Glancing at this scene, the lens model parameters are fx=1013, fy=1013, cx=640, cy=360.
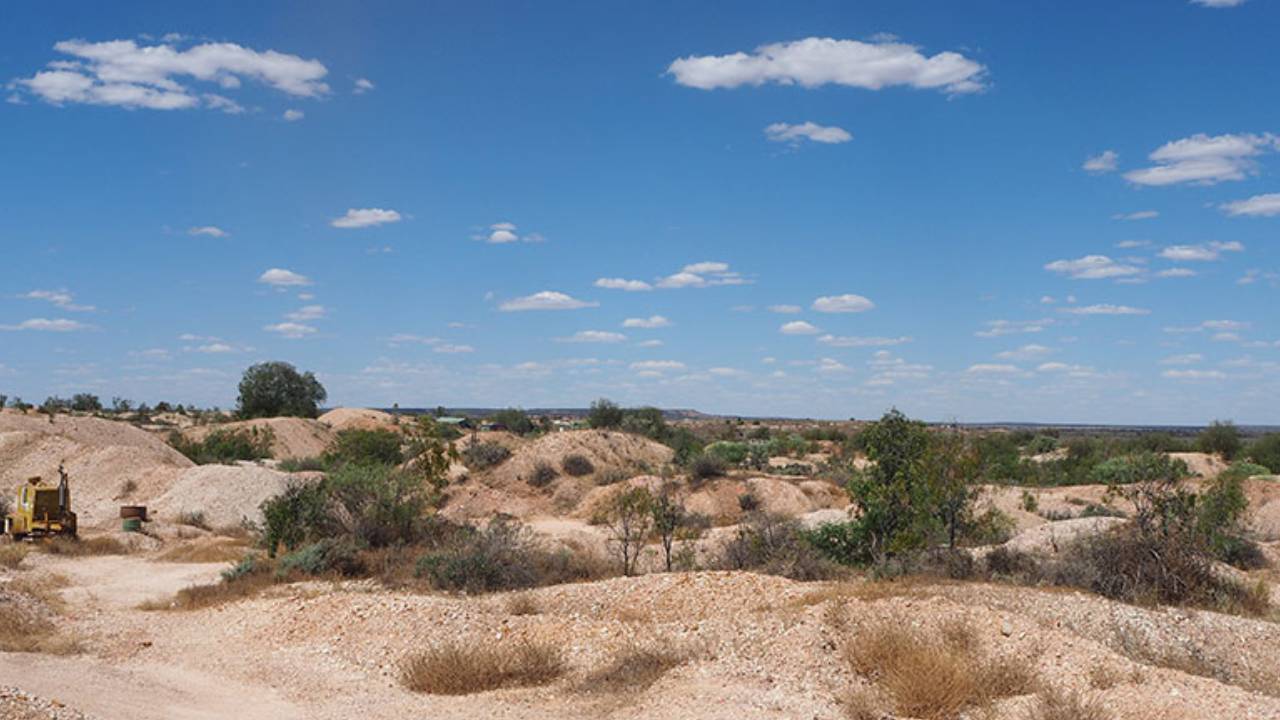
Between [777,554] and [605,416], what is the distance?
Answer: 40.2 metres

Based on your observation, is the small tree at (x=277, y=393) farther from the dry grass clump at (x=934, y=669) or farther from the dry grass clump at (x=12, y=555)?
the dry grass clump at (x=934, y=669)

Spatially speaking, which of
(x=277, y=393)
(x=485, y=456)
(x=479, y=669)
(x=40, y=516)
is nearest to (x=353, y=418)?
(x=277, y=393)

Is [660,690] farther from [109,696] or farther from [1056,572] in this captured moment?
[1056,572]

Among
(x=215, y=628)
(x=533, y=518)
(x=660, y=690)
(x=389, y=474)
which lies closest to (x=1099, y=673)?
(x=660, y=690)

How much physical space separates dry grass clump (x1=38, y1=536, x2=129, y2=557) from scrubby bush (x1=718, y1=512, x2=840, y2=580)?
49.5 feet

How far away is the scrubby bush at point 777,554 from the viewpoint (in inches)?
629

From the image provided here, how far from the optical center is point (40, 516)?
2481cm

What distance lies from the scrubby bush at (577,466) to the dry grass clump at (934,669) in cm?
2905

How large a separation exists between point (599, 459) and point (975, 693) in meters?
32.6

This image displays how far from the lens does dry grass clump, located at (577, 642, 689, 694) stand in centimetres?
1079

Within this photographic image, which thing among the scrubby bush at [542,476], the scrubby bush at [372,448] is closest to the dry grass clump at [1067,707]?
the scrubby bush at [372,448]

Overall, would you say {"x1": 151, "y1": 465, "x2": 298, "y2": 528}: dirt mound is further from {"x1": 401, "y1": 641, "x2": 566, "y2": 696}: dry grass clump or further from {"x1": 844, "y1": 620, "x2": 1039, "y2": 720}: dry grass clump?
{"x1": 844, "y1": 620, "x2": 1039, "y2": 720}: dry grass clump

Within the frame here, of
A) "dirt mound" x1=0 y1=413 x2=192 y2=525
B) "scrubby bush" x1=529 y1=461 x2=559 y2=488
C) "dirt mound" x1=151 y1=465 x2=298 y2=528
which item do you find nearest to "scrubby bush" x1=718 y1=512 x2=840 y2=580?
"dirt mound" x1=151 y1=465 x2=298 y2=528

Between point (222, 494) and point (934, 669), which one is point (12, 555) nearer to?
point (222, 494)
